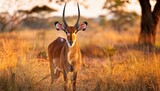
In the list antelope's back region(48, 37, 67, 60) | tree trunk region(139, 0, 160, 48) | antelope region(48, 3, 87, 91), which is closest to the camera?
antelope region(48, 3, 87, 91)

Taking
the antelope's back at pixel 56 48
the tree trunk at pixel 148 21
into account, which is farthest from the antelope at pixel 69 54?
the tree trunk at pixel 148 21

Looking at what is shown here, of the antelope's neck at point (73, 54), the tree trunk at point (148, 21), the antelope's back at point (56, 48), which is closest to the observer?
the antelope's neck at point (73, 54)

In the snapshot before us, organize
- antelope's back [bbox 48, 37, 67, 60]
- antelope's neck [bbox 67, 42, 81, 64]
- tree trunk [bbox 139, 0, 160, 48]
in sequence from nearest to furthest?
1. antelope's neck [bbox 67, 42, 81, 64]
2. antelope's back [bbox 48, 37, 67, 60]
3. tree trunk [bbox 139, 0, 160, 48]

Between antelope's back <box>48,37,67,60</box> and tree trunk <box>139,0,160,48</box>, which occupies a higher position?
antelope's back <box>48,37,67,60</box>

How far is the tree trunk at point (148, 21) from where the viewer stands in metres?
20.1

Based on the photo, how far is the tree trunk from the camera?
20.1 metres

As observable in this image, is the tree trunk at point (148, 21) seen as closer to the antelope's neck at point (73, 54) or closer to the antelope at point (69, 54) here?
the antelope at point (69, 54)

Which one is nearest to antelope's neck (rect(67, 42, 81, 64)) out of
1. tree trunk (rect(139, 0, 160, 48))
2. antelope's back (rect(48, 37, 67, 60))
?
antelope's back (rect(48, 37, 67, 60))

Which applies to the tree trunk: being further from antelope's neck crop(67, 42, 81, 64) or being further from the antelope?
antelope's neck crop(67, 42, 81, 64)

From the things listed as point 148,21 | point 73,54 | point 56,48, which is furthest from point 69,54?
point 148,21

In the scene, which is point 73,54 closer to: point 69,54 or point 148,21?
point 69,54

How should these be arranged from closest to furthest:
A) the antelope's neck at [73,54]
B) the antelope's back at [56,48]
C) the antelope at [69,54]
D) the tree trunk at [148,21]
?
the antelope at [69,54], the antelope's neck at [73,54], the antelope's back at [56,48], the tree trunk at [148,21]

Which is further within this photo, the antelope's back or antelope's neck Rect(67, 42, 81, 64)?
the antelope's back

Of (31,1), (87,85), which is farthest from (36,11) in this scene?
(87,85)
